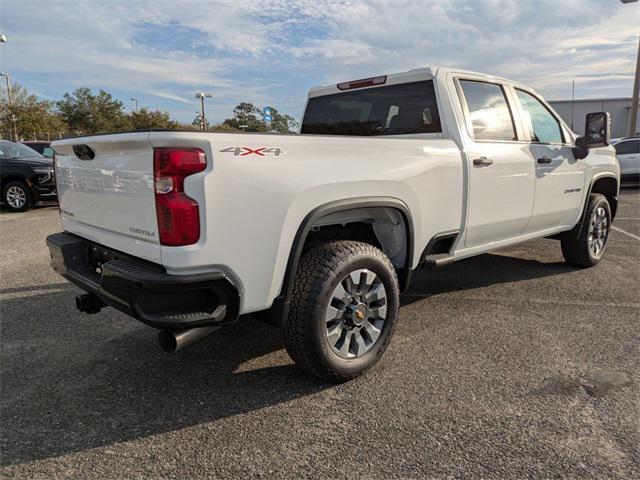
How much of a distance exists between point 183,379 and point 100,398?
0.48 metres

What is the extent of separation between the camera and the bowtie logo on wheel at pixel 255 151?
2270 millimetres

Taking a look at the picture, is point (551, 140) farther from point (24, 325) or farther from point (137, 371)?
point (24, 325)

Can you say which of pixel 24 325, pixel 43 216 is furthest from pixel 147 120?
pixel 24 325

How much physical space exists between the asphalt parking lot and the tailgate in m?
0.91

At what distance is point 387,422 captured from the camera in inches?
99.3

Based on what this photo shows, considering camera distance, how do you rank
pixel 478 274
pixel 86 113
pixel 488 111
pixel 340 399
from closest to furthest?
1. pixel 340 399
2. pixel 488 111
3. pixel 478 274
4. pixel 86 113

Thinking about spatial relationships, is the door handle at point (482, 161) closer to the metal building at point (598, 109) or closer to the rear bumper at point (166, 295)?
the rear bumper at point (166, 295)

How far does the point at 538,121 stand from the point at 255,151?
3297mm

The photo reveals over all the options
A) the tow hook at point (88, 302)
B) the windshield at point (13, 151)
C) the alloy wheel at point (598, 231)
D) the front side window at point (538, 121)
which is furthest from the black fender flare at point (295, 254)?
the windshield at point (13, 151)

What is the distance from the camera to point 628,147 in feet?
47.0

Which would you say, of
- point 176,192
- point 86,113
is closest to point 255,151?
point 176,192

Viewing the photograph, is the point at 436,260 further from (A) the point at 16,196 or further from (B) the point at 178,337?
(A) the point at 16,196

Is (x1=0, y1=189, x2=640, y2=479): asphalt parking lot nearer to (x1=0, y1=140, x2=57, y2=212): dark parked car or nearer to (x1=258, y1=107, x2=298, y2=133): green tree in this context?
(x1=258, y1=107, x2=298, y2=133): green tree

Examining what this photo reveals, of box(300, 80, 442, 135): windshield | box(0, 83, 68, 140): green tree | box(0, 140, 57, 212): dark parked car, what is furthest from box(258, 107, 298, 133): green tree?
box(0, 83, 68, 140): green tree
